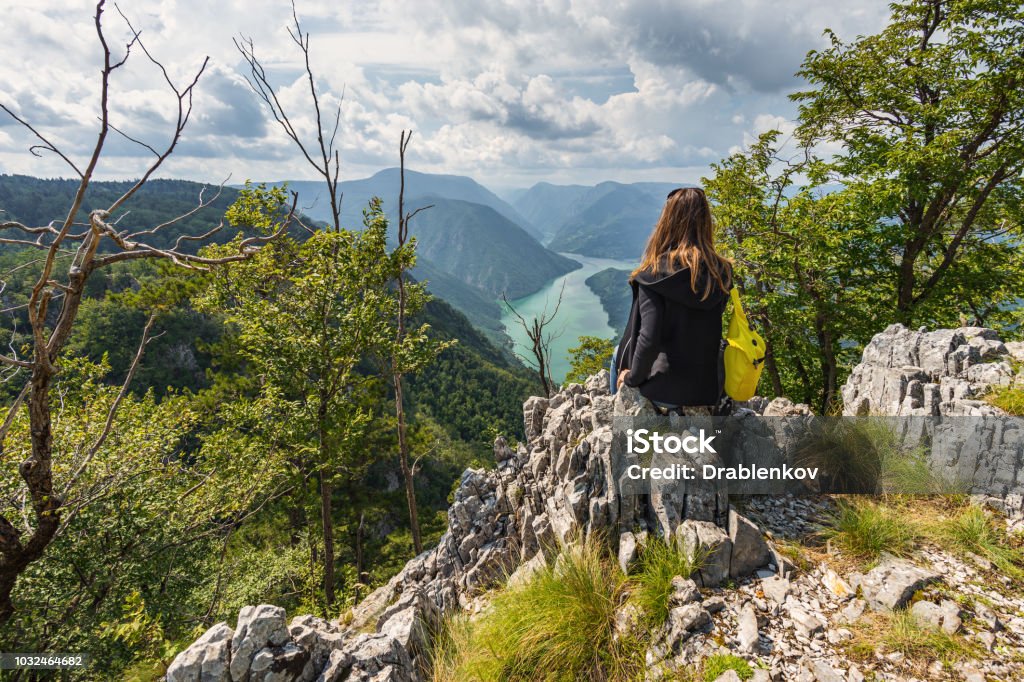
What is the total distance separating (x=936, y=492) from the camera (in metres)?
4.18

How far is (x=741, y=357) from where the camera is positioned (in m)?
4.02

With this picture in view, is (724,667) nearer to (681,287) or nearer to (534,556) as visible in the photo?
(534,556)

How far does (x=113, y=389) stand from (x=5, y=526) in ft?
21.8

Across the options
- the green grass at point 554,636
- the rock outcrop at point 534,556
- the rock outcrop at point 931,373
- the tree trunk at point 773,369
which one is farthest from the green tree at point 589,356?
the green grass at point 554,636

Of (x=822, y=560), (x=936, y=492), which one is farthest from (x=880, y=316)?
(x=822, y=560)

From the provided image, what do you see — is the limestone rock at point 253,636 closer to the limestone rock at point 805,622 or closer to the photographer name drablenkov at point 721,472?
the photographer name drablenkov at point 721,472

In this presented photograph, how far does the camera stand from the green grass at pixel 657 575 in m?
3.34

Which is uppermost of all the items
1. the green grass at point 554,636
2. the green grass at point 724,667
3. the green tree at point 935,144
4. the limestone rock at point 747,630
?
the green tree at point 935,144

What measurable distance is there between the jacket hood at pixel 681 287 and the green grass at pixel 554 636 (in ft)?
7.58

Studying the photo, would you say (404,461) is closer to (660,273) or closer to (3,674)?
(3,674)

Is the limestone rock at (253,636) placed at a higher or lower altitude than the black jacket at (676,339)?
lower

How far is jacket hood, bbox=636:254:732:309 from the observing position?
11.7 ft

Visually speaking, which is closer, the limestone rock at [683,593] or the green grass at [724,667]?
the green grass at [724,667]

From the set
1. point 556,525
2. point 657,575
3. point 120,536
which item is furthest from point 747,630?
point 120,536
